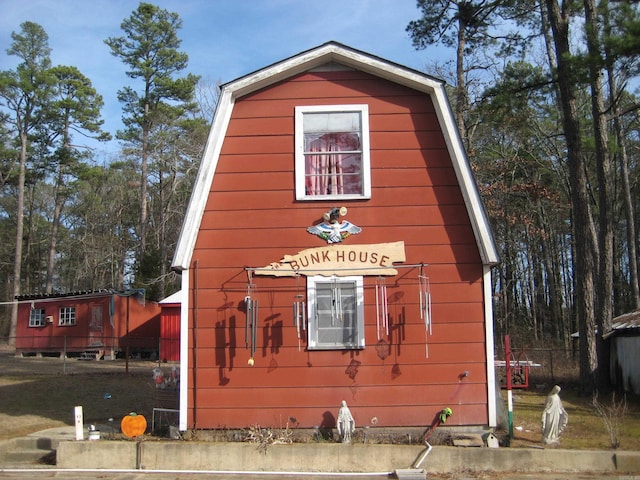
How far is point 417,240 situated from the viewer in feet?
33.1

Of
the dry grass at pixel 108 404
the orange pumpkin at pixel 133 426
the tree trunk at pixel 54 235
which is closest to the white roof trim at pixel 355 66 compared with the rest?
the orange pumpkin at pixel 133 426

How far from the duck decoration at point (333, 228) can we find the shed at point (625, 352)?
9.30 meters

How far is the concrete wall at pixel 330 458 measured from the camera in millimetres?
8734

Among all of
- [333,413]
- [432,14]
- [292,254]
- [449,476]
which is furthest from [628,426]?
[432,14]

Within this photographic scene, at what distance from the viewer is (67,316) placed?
99.3 ft

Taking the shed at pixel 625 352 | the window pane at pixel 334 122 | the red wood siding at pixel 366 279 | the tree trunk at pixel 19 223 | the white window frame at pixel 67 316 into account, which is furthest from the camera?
the tree trunk at pixel 19 223

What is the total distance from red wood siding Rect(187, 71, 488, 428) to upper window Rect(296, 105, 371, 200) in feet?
0.48

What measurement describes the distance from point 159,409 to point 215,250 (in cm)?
274

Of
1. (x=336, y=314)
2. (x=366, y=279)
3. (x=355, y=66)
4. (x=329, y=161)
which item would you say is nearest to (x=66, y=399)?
(x=336, y=314)

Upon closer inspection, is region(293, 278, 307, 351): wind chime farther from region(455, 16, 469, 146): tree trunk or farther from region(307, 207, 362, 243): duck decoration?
region(455, 16, 469, 146): tree trunk

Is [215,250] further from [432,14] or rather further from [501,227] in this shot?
[501,227]

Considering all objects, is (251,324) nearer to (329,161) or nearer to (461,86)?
(329,161)

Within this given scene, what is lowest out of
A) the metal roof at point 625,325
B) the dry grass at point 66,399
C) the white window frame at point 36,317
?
the dry grass at point 66,399

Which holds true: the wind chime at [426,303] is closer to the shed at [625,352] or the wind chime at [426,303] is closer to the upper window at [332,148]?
the upper window at [332,148]
